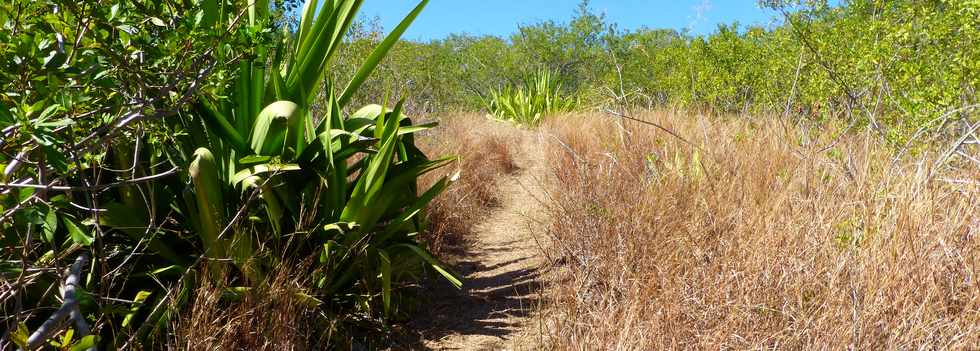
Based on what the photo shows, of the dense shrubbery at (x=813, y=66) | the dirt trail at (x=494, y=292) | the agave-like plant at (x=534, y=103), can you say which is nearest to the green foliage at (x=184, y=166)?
the dirt trail at (x=494, y=292)

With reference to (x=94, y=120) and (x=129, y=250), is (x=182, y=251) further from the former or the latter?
(x=94, y=120)

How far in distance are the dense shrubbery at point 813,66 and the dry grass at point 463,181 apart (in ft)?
4.42

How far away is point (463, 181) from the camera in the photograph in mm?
5574

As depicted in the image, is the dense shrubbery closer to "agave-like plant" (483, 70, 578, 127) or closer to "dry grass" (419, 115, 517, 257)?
"agave-like plant" (483, 70, 578, 127)

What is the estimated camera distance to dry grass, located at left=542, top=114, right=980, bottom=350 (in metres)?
2.06

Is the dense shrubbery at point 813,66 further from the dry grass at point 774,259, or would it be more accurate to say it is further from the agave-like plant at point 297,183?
the agave-like plant at point 297,183

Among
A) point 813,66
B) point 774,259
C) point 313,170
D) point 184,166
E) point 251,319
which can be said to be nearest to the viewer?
point 251,319

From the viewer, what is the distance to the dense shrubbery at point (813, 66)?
384 centimetres

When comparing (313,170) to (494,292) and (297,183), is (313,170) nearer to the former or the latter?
(297,183)

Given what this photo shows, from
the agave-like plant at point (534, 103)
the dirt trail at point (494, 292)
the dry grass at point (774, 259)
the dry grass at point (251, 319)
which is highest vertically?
the agave-like plant at point (534, 103)

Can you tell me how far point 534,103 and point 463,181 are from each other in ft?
25.1

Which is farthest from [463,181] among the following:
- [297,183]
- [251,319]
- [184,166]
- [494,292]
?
[251,319]

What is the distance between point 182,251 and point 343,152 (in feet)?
2.48

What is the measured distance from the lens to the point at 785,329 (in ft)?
6.57
